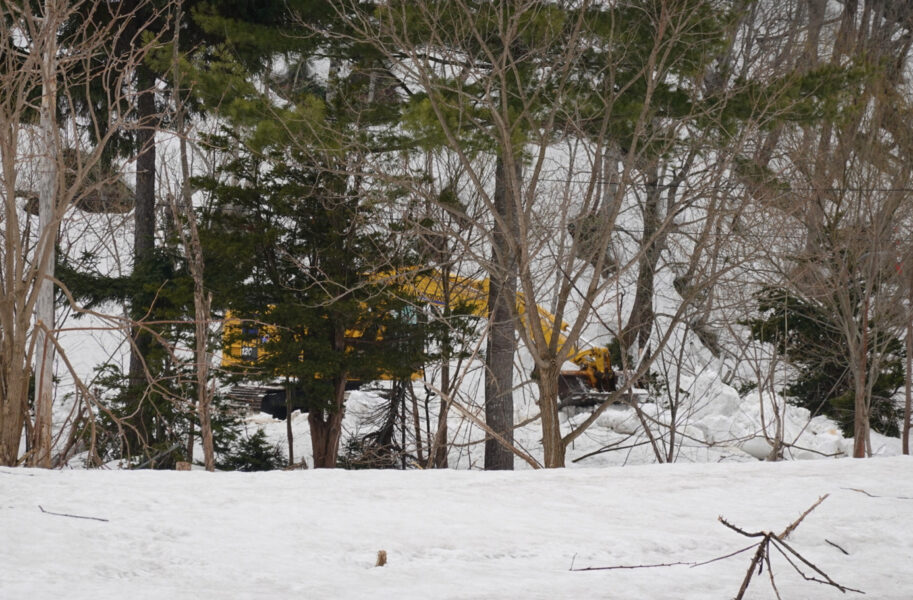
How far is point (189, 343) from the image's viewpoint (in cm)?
1199

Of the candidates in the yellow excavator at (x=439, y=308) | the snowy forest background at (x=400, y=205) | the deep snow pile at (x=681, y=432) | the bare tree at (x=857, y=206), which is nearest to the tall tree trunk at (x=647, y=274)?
the yellow excavator at (x=439, y=308)

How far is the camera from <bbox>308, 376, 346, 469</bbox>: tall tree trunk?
12570mm

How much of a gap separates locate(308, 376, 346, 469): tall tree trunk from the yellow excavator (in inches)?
34.5

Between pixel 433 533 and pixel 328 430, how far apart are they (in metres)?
10.7

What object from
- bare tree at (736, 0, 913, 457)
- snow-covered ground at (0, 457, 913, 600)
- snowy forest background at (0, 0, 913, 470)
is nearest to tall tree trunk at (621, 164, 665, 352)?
snowy forest background at (0, 0, 913, 470)

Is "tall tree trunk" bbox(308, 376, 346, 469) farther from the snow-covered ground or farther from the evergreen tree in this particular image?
the snow-covered ground

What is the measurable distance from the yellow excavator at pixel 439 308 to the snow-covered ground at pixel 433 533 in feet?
17.7

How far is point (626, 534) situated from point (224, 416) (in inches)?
406

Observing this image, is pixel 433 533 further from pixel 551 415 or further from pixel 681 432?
pixel 681 432

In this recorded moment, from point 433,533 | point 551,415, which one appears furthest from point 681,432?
point 433,533

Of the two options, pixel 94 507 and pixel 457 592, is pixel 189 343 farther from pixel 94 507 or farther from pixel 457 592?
pixel 457 592

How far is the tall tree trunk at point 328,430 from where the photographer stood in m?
12.6

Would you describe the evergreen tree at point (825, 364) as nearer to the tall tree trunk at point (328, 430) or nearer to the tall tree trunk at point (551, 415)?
the tall tree trunk at point (328, 430)

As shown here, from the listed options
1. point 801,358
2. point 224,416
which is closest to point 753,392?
point 801,358
